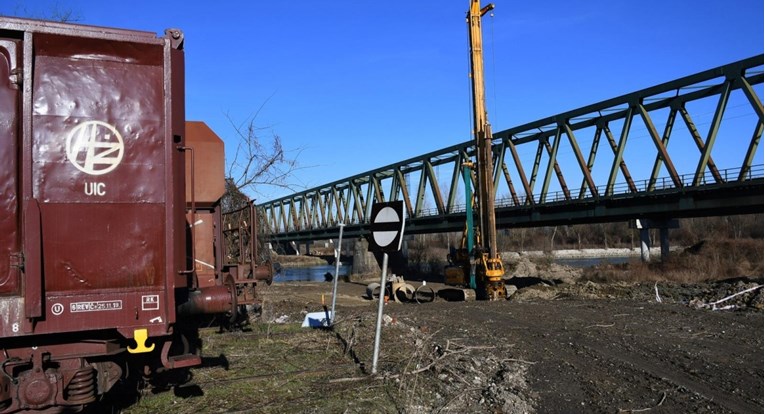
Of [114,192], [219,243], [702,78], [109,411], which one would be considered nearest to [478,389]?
[109,411]

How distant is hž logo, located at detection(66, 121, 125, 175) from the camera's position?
5012mm

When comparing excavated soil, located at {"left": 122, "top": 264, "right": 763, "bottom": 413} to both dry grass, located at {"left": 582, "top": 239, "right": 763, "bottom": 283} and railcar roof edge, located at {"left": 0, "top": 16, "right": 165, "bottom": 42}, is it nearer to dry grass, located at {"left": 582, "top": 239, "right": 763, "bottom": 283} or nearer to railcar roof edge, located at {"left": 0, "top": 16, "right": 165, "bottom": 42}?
railcar roof edge, located at {"left": 0, "top": 16, "right": 165, "bottom": 42}

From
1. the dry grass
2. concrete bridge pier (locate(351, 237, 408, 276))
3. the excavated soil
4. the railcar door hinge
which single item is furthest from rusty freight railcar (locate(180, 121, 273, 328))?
concrete bridge pier (locate(351, 237, 408, 276))

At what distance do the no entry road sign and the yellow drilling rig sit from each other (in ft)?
52.9

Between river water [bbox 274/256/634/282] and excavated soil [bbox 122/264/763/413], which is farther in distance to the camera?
river water [bbox 274/256/634/282]

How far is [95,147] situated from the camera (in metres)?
5.10

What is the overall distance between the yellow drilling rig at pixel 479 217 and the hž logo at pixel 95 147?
64.8 ft

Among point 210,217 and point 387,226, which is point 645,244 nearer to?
point 210,217

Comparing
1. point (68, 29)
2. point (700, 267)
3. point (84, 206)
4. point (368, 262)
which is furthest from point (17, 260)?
point (368, 262)

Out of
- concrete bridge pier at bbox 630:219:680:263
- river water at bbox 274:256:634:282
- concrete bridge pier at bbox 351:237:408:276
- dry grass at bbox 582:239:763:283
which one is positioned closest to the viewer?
dry grass at bbox 582:239:763:283

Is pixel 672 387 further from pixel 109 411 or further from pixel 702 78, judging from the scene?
pixel 702 78

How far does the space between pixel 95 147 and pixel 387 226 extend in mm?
3928

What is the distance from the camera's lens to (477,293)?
24.6 metres

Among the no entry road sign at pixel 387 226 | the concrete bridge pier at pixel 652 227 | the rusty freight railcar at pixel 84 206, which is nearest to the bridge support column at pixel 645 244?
the concrete bridge pier at pixel 652 227
